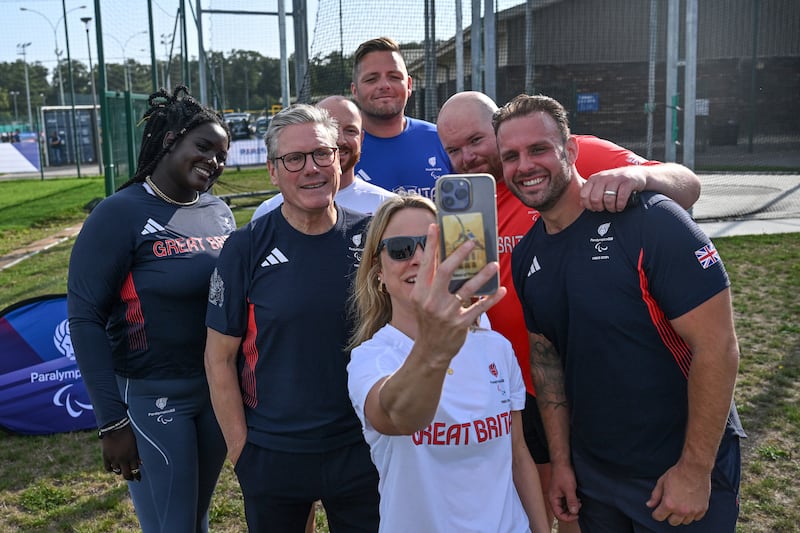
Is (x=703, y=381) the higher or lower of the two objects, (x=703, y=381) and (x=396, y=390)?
the lower

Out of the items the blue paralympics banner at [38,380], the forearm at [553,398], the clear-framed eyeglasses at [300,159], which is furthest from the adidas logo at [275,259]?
the blue paralympics banner at [38,380]

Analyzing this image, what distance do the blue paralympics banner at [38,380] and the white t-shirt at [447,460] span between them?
13.9ft

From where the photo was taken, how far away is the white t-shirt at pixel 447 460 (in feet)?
6.96

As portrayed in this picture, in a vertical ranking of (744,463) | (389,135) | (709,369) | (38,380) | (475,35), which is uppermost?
(475,35)

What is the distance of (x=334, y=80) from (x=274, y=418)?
8.03 m

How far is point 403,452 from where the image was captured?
2129mm

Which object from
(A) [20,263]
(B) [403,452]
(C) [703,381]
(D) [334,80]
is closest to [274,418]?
(B) [403,452]

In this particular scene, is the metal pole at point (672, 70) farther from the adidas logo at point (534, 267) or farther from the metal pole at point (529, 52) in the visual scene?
the adidas logo at point (534, 267)

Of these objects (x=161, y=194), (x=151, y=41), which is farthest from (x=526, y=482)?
(x=151, y=41)

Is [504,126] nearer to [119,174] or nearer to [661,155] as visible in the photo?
[119,174]

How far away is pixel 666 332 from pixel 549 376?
1.68 feet

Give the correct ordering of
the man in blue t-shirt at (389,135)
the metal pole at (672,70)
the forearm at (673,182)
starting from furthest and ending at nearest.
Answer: the metal pole at (672,70) < the man in blue t-shirt at (389,135) < the forearm at (673,182)

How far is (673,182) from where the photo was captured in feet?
8.89

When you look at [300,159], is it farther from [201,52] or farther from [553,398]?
[201,52]
